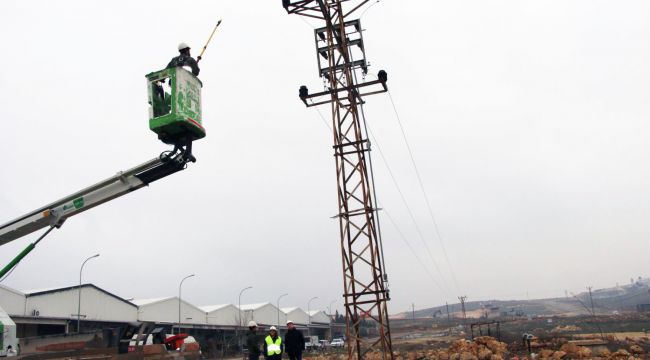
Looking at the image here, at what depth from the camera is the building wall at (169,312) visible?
2078 inches

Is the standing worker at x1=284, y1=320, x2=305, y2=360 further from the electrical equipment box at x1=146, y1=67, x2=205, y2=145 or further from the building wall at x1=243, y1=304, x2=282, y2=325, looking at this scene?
the building wall at x1=243, y1=304, x2=282, y2=325

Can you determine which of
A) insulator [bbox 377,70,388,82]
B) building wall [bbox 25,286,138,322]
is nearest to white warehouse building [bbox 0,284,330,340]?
building wall [bbox 25,286,138,322]

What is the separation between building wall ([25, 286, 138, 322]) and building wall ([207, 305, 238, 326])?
16248 mm

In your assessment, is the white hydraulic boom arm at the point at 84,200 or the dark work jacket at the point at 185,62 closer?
the dark work jacket at the point at 185,62

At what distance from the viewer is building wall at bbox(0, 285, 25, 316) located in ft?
126

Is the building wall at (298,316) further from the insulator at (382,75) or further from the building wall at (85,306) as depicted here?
the insulator at (382,75)

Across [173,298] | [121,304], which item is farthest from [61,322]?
[173,298]

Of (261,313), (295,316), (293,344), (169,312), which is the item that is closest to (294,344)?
(293,344)

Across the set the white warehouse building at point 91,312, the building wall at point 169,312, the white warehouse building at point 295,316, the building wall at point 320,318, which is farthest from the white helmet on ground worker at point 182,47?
the building wall at point 320,318

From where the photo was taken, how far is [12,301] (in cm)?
3903

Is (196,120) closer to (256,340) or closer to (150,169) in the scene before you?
(150,169)

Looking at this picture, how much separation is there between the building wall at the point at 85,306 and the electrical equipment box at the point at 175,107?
38249 mm

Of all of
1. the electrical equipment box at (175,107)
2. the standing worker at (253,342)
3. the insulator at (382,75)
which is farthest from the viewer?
the insulator at (382,75)

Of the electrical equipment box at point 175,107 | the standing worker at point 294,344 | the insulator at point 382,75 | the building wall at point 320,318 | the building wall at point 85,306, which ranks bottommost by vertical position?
the building wall at point 320,318
